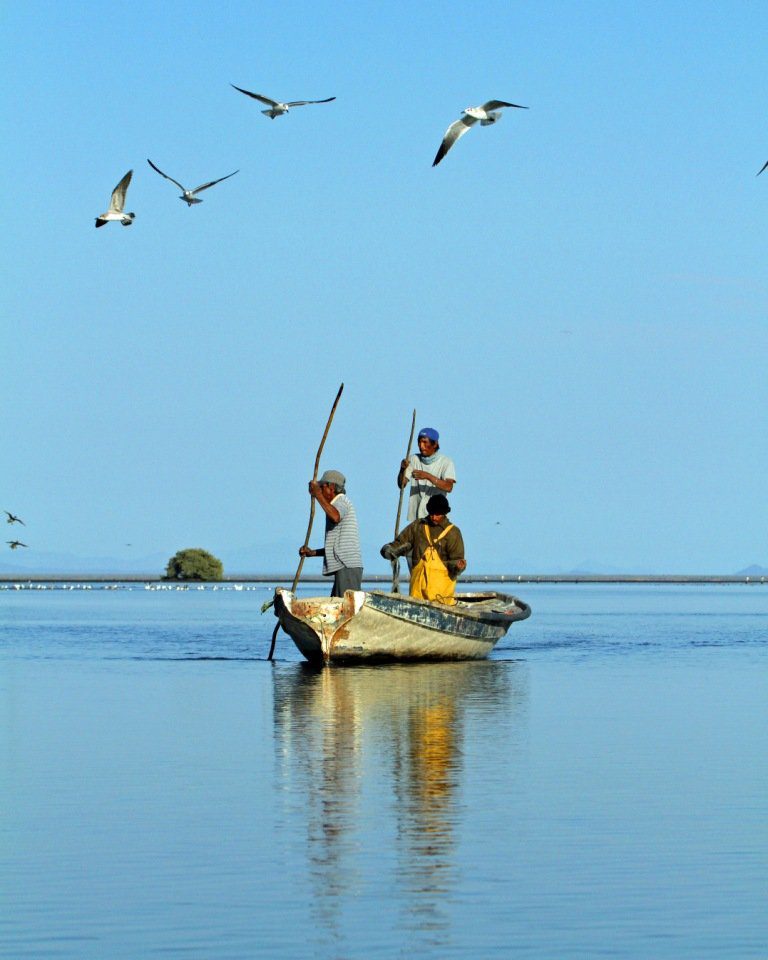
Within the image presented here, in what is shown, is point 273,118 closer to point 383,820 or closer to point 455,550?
point 455,550

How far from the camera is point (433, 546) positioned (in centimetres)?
2577

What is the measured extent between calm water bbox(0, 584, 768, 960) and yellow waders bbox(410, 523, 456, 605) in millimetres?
3140

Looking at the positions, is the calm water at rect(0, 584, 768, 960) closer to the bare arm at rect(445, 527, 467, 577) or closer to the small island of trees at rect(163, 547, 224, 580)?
the bare arm at rect(445, 527, 467, 577)

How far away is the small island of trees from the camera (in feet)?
440

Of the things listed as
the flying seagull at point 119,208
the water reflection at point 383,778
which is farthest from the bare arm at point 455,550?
the flying seagull at point 119,208

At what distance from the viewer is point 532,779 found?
44.1ft

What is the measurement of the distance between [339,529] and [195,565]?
110 meters

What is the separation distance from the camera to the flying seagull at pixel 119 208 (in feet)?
99.1

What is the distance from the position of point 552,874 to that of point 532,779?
12.1 ft

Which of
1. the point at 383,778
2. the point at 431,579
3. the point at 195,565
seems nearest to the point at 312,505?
the point at 431,579

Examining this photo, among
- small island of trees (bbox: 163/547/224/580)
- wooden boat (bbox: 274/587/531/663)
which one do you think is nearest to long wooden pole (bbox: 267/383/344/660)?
wooden boat (bbox: 274/587/531/663)

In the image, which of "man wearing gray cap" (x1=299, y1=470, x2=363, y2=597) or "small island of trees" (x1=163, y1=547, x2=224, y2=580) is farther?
"small island of trees" (x1=163, y1=547, x2=224, y2=580)

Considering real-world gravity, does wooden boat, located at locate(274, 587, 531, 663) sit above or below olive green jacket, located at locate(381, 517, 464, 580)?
below

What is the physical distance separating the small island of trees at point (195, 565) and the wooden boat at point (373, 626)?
352ft
